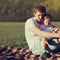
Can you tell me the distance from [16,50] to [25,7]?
12.6 metres

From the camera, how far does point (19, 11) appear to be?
17.6m

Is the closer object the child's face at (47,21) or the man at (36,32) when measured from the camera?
the man at (36,32)

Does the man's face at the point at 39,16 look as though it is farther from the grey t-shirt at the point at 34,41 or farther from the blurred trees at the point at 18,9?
the blurred trees at the point at 18,9

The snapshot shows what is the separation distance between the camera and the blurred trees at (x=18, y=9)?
16656mm

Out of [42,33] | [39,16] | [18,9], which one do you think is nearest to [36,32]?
[42,33]

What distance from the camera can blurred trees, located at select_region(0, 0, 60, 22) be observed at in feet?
54.6

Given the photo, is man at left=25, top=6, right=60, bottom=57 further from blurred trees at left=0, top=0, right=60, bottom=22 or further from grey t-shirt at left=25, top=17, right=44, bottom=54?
blurred trees at left=0, top=0, right=60, bottom=22

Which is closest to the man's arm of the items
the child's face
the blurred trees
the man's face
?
the man's face

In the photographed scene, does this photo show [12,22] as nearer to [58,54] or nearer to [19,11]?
[19,11]

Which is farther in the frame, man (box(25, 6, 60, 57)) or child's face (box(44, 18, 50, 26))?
child's face (box(44, 18, 50, 26))

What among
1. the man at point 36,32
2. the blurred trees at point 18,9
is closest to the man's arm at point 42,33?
the man at point 36,32

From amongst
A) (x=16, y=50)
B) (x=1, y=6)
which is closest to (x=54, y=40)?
(x=16, y=50)

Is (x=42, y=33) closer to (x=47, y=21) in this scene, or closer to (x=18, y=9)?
(x=47, y=21)

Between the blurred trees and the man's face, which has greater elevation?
the man's face
